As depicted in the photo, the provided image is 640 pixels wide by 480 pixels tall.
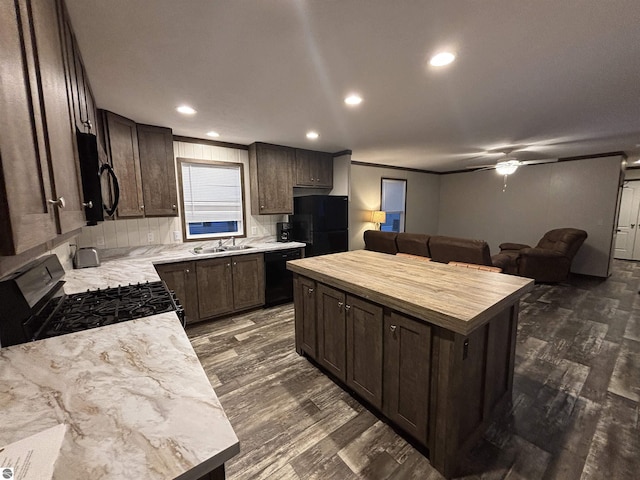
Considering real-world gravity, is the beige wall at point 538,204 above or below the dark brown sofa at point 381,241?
above

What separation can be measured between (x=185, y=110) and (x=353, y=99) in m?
1.67

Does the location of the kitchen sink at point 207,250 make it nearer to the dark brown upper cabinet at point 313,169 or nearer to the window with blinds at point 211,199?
the window with blinds at point 211,199

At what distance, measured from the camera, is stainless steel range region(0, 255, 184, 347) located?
3.64 feet

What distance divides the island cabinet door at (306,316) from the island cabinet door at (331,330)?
3.2 inches

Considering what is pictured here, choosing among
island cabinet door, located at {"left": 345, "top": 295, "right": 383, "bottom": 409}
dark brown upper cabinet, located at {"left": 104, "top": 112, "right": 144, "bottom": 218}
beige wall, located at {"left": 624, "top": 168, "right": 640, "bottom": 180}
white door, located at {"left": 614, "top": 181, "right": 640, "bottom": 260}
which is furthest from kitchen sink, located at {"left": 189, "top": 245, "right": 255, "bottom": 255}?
beige wall, located at {"left": 624, "top": 168, "right": 640, "bottom": 180}

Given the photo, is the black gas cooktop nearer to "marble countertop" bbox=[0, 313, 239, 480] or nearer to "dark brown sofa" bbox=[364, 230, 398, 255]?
"marble countertop" bbox=[0, 313, 239, 480]

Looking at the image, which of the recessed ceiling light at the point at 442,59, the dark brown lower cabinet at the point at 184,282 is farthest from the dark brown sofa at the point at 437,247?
the dark brown lower cabinet at the point at 184,282

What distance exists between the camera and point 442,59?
1756 millimetres

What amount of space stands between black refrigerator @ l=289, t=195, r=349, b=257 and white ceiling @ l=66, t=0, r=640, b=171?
1.18 meters

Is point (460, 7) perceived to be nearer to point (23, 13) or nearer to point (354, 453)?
point (23, 13)

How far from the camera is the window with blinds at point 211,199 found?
3668 millimetres

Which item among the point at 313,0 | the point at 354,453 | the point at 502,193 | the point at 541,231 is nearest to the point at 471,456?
the point at 354,453

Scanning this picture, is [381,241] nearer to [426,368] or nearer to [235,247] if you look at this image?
[235,247]

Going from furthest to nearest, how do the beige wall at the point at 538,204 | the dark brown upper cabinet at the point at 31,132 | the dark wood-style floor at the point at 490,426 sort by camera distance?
the beige wall at the point at 538,204
the dark wood-style floor at the point at 490,426
the dark brown upper cabinet at the point at 31,132
